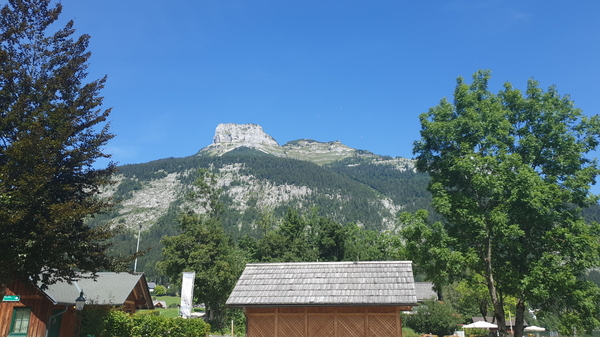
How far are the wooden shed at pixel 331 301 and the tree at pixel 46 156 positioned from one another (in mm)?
7287

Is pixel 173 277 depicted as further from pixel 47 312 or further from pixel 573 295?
pixel 573 295

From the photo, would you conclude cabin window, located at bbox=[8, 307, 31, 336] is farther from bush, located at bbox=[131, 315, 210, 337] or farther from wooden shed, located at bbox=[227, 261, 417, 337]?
wooden shed, located at bbox=[227, 261, 417, 337]

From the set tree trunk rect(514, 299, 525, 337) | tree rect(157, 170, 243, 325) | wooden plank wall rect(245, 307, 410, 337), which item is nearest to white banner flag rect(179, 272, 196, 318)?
tree rect(157, 170, 243, 325)

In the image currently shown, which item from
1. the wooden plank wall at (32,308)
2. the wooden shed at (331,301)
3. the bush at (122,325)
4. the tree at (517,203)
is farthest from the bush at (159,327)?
the tree at (517,203)

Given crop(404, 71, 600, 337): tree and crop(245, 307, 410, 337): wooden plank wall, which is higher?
crop(404, 71, 600, 337): tree

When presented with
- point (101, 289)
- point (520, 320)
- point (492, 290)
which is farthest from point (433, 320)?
point (101, 289)

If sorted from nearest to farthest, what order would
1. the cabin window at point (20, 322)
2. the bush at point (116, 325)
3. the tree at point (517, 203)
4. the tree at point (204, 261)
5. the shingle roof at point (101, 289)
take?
the tree at point (517, 203) → the cabin window at point (20, 322) → the bush at point (116, 325) → the shingle roof at point (101, 289) → the tree at point (204, 261)

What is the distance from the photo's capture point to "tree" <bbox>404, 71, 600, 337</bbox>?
1989 centimetres

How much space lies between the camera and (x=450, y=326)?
145 feet

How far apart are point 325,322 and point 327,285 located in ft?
5.63

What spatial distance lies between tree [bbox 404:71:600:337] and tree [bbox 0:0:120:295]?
17.3m

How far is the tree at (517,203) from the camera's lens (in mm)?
19891

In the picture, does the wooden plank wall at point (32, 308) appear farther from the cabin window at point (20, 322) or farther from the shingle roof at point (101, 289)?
the shingle roof at point (101, 289)

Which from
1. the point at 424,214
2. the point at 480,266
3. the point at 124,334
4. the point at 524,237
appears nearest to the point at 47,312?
the point at 124,334
